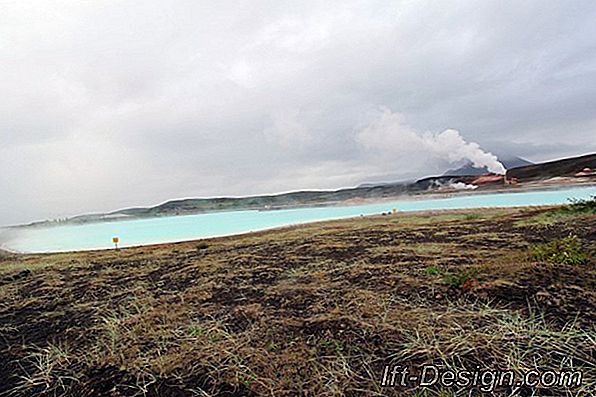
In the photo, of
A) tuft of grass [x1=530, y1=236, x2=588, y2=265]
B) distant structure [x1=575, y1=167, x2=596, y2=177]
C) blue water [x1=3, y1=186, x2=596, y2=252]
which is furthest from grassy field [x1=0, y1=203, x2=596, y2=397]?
distant structure [x1=575, y1=167, x2=596, y2=177]

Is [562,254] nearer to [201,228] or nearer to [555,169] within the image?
[201,228]

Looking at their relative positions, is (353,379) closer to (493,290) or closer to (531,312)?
(531,312)

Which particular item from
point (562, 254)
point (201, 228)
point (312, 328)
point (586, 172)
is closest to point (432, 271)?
point (562, 254)

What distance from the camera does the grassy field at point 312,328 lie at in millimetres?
2092

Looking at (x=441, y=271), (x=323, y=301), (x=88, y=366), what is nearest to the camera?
(x=88, y=366)

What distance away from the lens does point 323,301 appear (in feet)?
11.2

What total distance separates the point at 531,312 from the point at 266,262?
402 centimetres

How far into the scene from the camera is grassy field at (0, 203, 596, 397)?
6.86ft

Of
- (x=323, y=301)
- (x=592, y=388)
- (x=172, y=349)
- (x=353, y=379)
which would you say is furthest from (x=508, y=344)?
(x=172, y=349)

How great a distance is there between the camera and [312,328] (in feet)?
9.09

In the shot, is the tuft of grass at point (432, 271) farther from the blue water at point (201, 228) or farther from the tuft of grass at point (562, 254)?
the blue water at point (201, 228)

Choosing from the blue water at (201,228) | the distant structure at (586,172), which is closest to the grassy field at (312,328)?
the blue water at (201,228)

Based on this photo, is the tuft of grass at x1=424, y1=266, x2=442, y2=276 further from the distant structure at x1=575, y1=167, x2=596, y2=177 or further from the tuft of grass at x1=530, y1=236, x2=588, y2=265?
the distant structure at x1=575, y1=167, x2=596, y2=177

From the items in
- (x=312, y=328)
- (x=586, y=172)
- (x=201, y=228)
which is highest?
(x=586, y=172)
